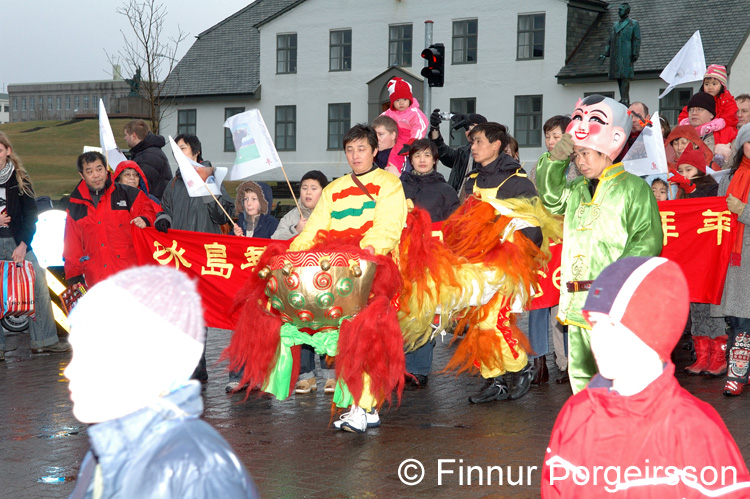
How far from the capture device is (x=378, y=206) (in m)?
6.24

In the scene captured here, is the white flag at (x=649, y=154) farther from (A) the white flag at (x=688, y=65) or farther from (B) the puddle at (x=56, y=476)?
(B) the puddle at (x=56, y=476)

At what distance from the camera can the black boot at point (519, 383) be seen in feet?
24.4

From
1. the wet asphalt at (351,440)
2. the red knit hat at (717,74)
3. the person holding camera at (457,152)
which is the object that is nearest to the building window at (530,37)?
the red knit hat at (717,74)

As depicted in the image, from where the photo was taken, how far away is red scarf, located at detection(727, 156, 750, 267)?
7238mm

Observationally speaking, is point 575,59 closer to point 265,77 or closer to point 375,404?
point 265,77

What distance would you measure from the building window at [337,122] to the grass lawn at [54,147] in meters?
12.5

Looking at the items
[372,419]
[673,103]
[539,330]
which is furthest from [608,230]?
[673,103]

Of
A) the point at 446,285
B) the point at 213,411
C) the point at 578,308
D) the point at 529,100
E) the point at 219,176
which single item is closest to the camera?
the point at 578,308

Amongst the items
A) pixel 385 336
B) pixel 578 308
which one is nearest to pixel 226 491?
pixel 578 308

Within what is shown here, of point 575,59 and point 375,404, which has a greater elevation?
point 575,59

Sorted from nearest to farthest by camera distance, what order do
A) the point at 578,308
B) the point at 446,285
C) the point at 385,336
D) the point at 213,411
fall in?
1. the point at 578,308
2. the point at 385,336
3. the point at 446,285
4. the point at 213,411

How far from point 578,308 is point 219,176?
434cm

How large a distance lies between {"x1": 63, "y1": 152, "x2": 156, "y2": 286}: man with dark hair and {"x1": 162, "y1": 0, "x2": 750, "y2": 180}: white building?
2749 cm

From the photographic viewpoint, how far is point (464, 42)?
38.1 m
